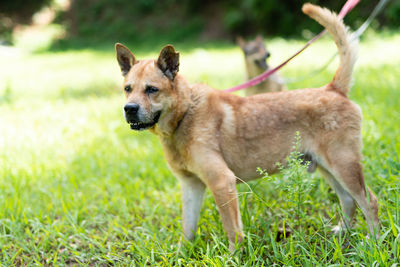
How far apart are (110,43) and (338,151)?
23258mm

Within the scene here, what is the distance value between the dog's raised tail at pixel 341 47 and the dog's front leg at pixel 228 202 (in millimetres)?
1353

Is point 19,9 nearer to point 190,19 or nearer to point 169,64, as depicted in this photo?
point 190,19

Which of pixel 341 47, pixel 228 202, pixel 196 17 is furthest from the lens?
pixel 196 17

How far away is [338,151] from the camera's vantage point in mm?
3244

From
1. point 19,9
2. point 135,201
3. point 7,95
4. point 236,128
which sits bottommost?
point 135,201

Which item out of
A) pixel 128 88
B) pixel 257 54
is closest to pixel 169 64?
pixel 128 88

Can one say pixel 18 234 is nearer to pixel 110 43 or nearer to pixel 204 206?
pixel 204 206

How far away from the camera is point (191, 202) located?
360 cm

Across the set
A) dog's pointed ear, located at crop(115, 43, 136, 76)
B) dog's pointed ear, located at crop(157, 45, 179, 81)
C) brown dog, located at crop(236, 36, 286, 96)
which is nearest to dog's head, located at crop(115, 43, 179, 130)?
dog's pointed ear, located at crop(157, 45, 179, 81)

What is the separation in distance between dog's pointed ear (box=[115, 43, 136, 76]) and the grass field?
1413mm

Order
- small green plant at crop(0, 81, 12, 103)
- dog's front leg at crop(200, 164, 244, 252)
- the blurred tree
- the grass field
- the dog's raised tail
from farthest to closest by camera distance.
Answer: the blurred tree, small green plant at crop(0, 81, 12, 103), the dog's raised tail, dog's front leg at crop(200, 164, 244, 252), the grass field

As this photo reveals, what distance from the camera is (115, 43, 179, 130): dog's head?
3.21 meters

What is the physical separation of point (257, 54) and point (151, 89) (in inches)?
185

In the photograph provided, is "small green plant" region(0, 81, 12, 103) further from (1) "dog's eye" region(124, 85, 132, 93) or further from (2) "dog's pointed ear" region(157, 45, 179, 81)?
(2) "dog's pointed ear" region(157, 45, 179, 81)
